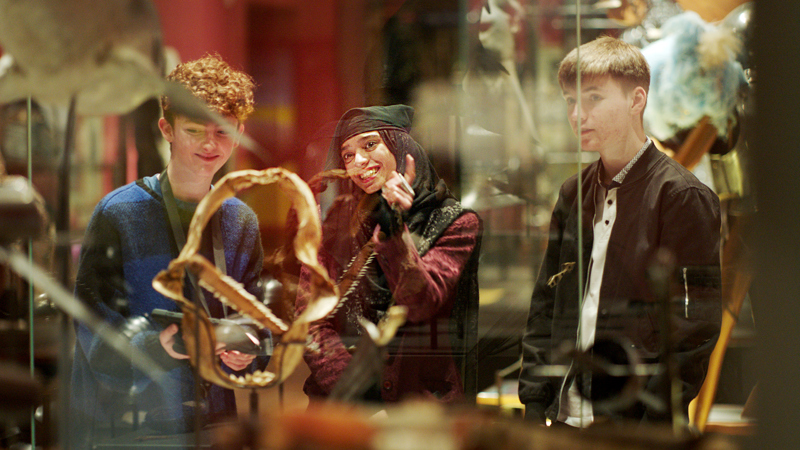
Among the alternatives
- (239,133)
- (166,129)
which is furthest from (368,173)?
(166,129)

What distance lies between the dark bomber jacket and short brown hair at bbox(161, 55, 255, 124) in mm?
758

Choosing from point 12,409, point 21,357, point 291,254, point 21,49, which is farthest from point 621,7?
point 21,357

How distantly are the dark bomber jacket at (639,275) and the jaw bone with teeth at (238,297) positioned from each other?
51 centimetres

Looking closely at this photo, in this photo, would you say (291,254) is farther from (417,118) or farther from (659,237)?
(659,237)

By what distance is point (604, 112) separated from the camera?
1.62 m

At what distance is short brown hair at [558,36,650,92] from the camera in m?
1.62

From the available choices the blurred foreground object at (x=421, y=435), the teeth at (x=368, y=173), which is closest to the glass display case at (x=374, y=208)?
the teeth at (x=368, y=173)

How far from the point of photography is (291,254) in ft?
5.17

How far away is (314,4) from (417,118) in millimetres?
344

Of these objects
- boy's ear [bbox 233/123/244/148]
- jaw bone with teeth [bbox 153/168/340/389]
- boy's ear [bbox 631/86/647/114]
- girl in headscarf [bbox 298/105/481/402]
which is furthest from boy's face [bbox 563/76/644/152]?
boy's ear [bbox 233/123/244/148]

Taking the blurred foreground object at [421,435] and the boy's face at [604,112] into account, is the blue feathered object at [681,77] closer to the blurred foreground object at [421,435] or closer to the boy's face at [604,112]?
the boy's face at [604,112]

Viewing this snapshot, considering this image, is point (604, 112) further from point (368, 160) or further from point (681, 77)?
point (368, 160)

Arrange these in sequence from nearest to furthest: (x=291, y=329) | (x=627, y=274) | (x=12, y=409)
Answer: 1. (x=12, y=409)
2. (x=291, y=329)
3. (x=627, y=274)

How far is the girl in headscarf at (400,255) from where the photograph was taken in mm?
1568
